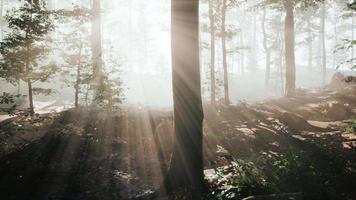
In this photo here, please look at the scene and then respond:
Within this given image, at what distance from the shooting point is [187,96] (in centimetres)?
824

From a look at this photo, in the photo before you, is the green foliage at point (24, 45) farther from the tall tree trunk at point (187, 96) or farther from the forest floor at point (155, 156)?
the tall tree trunk at point (187, 96)

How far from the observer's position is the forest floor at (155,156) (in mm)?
8227

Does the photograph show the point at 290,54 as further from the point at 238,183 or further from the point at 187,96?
the point at 238,183

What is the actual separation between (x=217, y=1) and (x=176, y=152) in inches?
689

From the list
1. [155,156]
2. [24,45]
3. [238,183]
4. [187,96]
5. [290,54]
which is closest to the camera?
[238,183]

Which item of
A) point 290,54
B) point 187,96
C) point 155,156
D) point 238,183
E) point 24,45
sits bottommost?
point 155,156

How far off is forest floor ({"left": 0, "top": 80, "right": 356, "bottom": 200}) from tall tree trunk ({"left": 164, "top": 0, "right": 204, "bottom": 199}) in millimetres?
630

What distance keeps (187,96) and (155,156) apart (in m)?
4.48

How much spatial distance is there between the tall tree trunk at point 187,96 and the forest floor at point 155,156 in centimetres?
63

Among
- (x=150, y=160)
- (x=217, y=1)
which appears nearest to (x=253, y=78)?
(x=217, y=1)

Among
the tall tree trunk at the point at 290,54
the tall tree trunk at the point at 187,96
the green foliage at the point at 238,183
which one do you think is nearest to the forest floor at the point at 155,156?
the green foliage at the point at 238,183

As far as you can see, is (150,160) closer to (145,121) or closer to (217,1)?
(145,121)

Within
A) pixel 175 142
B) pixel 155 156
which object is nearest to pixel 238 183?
pixel 175 142

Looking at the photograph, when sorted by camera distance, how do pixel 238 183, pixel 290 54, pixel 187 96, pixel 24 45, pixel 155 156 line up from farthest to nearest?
pixel 290 54 → pixel 24 45 → pixel 155 156 → pixel 187 96 → pixel 238 183
